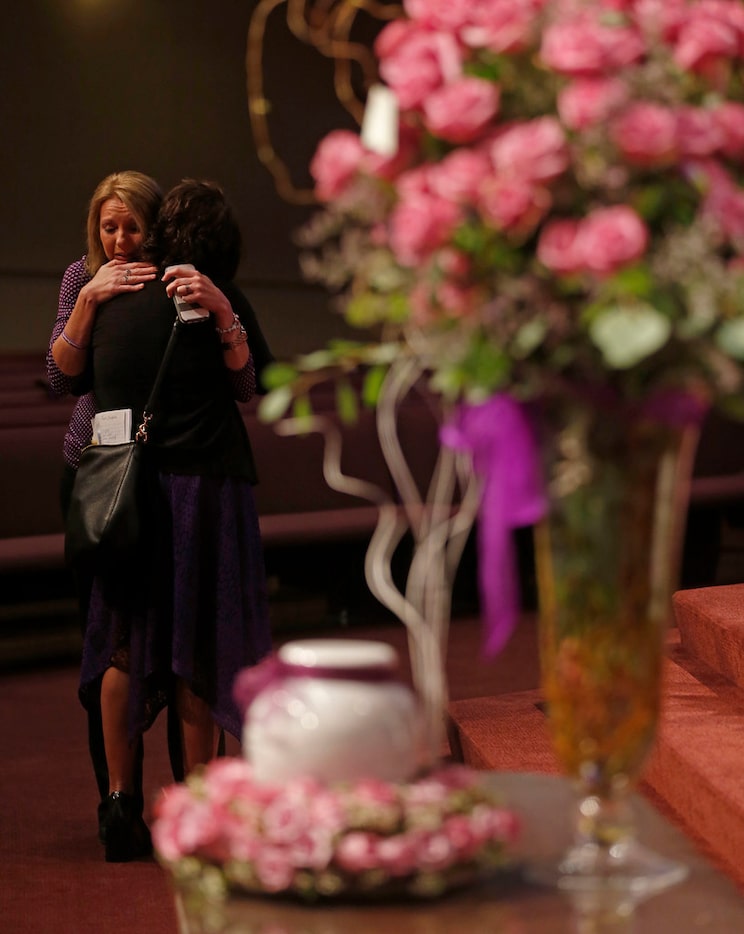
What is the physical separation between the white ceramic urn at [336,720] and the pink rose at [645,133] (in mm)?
451

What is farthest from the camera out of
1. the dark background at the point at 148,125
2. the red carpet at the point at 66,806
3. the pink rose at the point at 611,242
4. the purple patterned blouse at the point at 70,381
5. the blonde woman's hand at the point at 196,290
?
the dark background at the point at 148,125

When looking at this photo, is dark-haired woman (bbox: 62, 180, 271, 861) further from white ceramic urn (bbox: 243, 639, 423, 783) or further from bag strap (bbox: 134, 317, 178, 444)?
white ceramic urn (bbox: 243, 639, 423, 783)

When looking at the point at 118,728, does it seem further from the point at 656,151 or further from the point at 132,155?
the point at 132,155

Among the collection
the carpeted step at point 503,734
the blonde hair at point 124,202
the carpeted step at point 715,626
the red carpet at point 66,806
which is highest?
the blonde hair at point 124,202

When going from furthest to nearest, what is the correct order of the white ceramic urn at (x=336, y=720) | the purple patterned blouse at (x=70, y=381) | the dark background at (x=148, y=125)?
the dark background at (x=148, y=125) → the purple patterned blouse at (x=70, y=381) → the white ceramic urn at (x=336, y=720)

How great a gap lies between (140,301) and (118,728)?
0.82 m

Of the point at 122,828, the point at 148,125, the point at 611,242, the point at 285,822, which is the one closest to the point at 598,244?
the point at 611,242

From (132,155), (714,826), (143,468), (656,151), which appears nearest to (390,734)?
(656,151)

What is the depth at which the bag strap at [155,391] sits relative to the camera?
8.91 ft

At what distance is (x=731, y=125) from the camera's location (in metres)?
1.13

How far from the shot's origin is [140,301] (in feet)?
9.10

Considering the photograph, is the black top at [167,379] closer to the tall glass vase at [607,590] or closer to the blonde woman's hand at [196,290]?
the blonde woman's hand at [196,290]

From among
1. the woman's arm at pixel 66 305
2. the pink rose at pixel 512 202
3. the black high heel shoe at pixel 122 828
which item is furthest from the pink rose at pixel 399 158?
the black high heel shoe at pixel 122 828

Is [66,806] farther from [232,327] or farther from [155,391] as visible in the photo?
[232,327]
